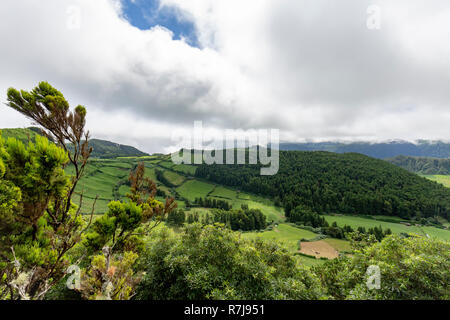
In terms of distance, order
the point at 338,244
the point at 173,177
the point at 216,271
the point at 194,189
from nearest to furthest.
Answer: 1. the point at 216,271
2. the point at 338,244
3. the point at 194,189
4. the point at 173,177

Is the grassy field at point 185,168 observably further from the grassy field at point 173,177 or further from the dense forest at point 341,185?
the grassy field at point 173,177

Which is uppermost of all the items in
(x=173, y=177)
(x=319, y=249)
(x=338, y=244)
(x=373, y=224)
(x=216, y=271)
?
(x=216, y=271)

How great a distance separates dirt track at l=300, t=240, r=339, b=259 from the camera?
159ft

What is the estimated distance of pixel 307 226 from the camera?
255 ft

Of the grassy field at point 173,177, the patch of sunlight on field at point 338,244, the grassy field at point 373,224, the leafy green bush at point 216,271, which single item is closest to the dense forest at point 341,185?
the grassy field at point 373,224

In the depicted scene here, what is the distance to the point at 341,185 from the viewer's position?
396 feet

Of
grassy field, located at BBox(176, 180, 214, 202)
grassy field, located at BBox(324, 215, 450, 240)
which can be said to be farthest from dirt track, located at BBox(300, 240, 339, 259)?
grassy field, located at BBox(176, 180, 214, 202)

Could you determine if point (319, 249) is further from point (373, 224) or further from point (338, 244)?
point (373, 224)

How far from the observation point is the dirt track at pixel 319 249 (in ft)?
159

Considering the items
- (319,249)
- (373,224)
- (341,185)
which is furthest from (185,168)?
(373,224)

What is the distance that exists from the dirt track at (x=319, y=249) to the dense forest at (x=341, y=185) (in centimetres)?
3974

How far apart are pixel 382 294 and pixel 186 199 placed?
359 feet

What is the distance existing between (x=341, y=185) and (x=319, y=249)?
87.6 meters

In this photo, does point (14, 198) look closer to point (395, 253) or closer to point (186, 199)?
point (395, 253)
